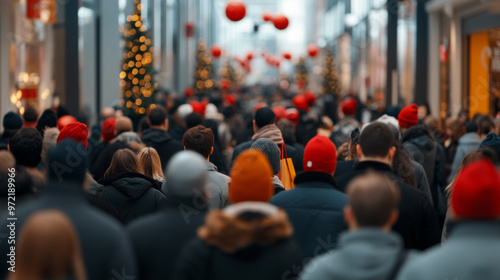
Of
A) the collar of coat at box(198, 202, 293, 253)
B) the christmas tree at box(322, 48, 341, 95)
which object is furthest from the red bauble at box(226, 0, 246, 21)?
the christmas tree at box(322, 48, 341, 95)

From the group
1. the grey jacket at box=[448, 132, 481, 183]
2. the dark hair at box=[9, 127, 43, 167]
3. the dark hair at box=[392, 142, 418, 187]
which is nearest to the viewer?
the dark hair at box=[9, 127, 43, 167]

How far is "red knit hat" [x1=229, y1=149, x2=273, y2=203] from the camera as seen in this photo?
158 inches

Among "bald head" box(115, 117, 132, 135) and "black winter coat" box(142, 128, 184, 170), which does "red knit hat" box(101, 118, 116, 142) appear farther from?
"black winter coat" box(142, 128, 184, 170)

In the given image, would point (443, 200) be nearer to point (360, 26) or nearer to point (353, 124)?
point (353, 124)

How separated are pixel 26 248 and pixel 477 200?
1.76 metres

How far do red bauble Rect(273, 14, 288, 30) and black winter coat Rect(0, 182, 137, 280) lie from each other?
Answer: 59.4 feet

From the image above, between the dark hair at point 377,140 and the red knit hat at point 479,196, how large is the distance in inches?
77.2

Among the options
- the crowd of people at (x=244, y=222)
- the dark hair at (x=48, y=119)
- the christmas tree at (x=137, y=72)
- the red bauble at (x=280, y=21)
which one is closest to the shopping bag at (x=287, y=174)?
the crowd of people at (x=244, y=222)

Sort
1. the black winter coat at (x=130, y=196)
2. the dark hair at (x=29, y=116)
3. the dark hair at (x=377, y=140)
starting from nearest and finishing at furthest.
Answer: the dark hair at (x=377, y=140)
the black winter coat at (x=130, y=196)
the dark hair at (x=29, y=116)

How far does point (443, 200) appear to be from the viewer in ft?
29.6

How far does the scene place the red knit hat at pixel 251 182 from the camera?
4.00 metres

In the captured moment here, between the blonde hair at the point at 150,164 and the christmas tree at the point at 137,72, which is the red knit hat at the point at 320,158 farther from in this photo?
the christmas tree at the point at 137,72

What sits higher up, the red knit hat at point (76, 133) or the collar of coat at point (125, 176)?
the red knit hat at point (76, 133)

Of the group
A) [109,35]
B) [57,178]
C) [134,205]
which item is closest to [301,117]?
[109,35]
